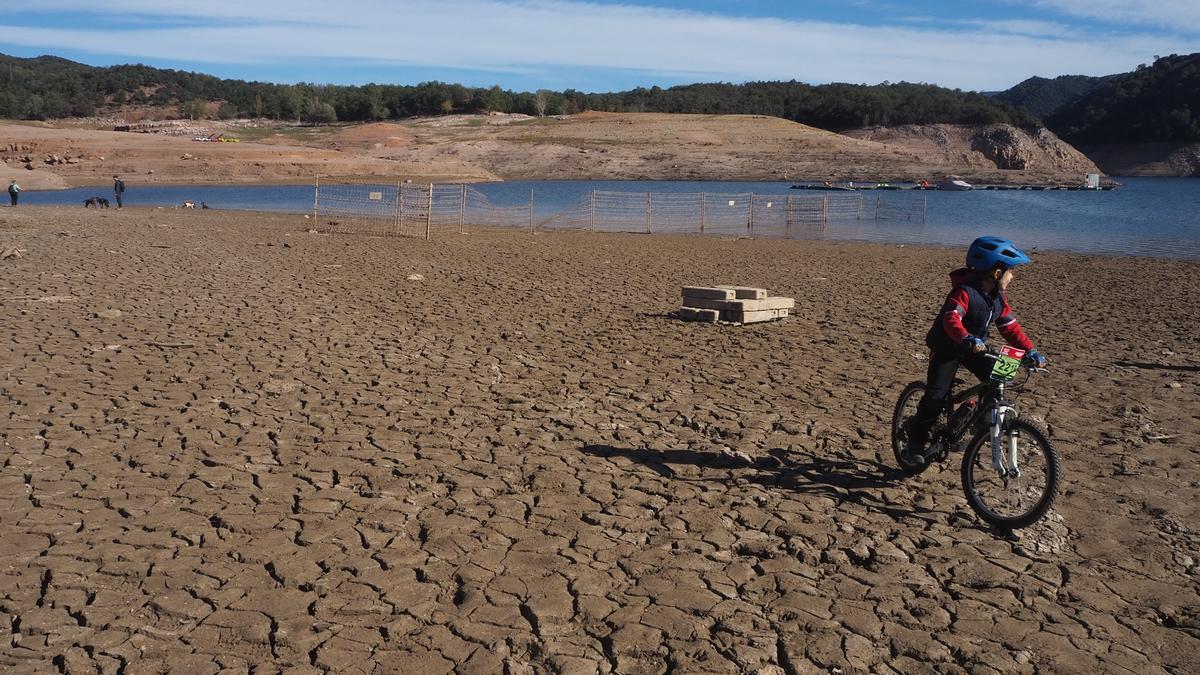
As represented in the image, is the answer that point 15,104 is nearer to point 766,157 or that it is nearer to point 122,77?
point 122,77

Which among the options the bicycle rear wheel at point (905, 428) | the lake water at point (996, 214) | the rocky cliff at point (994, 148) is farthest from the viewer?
the rocky cliff at point (994, 148)

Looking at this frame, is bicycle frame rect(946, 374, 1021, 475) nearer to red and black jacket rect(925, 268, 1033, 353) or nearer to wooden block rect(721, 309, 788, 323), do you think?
red and black jacket rect(925, 268, 1033, 353)

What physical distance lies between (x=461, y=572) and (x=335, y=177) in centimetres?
6742

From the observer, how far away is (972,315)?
5.73m

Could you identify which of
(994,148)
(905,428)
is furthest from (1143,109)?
(905,428)

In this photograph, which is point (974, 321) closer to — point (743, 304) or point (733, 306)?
point (743, 304)

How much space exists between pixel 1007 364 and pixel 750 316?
22.7 ft

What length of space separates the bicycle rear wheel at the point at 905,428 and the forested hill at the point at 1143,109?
13235 centimetres

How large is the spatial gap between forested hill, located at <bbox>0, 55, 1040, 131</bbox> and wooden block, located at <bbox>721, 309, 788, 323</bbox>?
119 metres

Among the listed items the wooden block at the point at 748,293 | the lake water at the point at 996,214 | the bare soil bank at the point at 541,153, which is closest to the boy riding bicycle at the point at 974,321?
the wooden block at the point at 748,293

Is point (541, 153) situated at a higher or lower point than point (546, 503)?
higher

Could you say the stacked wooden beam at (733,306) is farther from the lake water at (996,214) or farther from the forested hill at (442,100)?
the forested hill at (442,100)

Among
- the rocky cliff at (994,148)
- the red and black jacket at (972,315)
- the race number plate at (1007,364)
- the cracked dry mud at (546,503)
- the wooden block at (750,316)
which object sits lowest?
the cracked dry mud at (546,503)

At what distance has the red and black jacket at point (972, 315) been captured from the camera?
5.58m
